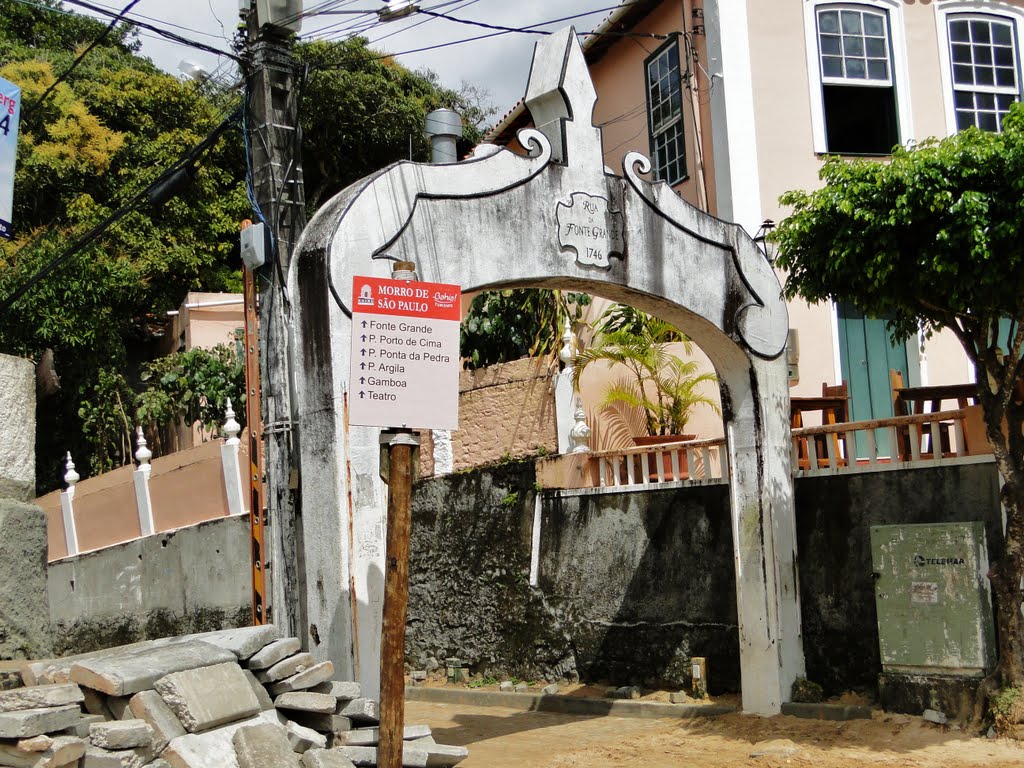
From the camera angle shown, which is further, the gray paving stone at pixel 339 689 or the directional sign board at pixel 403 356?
the gray paving stone at pixel 339 689

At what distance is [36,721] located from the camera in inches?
223

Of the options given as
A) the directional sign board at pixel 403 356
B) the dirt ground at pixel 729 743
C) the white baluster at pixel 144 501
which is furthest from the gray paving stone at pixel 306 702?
the white baluster at pixel 144 501

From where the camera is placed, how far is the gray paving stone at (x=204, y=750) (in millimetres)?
6262

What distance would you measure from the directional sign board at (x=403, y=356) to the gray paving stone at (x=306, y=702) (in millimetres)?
2220

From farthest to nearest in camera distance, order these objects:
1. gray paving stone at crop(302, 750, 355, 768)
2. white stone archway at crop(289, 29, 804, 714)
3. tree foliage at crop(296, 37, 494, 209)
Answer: tree foliage at crop(296, 37, 494, 209) → white stone archway at crop(289, 29, 804, 714) → gray paving stone at crop(302, 750, 355, 768)

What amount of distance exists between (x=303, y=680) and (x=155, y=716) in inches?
43.5

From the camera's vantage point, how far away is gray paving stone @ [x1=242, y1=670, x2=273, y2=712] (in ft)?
22.9

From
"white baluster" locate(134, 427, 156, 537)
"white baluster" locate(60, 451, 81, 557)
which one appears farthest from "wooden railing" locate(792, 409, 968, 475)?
"white baluster" locate(60, 451, 81, 557)

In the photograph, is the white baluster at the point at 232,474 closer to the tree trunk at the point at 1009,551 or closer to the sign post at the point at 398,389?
the tree trunk at the point at 1009,551

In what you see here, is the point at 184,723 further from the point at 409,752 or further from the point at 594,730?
the point at 594,730

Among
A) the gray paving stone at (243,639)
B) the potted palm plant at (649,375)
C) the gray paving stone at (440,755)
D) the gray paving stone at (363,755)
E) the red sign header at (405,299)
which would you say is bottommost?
the gray paving stone at (440,755)

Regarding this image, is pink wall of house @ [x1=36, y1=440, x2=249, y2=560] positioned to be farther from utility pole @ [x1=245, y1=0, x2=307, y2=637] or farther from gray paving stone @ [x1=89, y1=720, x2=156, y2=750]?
gray paving stone @ [x1=89, y1=720, x2=156, y2=750]

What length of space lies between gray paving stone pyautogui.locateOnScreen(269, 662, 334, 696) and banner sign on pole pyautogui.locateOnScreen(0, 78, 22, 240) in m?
3.17

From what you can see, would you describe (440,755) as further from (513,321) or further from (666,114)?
(666,114)
